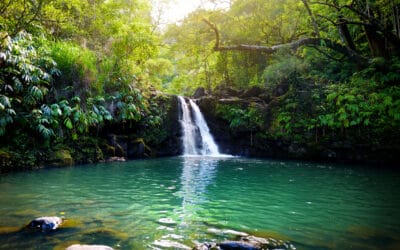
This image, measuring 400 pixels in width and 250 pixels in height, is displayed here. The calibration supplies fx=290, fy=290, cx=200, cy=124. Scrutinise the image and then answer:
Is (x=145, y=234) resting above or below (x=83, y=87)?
below

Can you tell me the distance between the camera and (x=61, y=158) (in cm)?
1289

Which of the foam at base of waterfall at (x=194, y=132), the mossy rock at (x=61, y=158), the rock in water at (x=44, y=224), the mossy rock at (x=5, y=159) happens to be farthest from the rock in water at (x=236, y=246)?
the foam at base of waterfall at (x=194, y=132)

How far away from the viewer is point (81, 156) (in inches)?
562

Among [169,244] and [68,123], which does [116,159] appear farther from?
[169,244]

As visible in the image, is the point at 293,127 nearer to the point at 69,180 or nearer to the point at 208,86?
the point at 208,86

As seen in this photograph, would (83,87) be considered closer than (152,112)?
Yes

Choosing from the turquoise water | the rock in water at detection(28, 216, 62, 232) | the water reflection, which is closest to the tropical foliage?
the turquoise water

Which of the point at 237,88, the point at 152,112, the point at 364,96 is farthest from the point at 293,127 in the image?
the point at 152,112

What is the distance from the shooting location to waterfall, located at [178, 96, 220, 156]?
20.2 m

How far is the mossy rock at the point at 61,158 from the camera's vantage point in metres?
12.6

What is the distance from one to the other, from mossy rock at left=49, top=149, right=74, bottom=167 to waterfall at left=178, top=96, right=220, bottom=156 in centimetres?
837

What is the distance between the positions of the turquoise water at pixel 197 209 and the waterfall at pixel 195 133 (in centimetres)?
984

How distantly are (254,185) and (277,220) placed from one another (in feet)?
11.4

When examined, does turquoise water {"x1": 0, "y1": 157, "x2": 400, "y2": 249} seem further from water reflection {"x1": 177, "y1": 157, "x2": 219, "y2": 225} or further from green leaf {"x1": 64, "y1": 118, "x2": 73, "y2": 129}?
green leaf {"x1": 64, "y1": 118, "x2": 73, "y2": 129}
